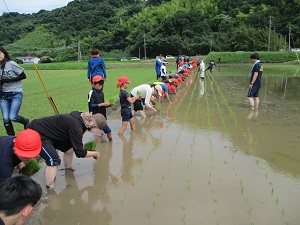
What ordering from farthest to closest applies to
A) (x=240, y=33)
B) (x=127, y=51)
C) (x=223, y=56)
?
1. (x=127, y=51)
2. (x=240, y=33)
3. (x=223, y=56)

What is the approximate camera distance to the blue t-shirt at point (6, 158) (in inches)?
110

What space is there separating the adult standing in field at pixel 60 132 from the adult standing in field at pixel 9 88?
1.49 m

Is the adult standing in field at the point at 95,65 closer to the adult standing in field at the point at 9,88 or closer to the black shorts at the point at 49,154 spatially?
Answer: the adult standing in field at the point at 9,88

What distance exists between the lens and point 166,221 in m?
3.13

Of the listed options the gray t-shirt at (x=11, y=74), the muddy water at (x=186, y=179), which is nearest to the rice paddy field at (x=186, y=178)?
the muddy water at (x=186, y=179)

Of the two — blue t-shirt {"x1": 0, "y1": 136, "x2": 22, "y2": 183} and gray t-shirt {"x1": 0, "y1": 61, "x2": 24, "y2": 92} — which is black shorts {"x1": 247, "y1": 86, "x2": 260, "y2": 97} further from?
blue t-shirt {"x1": 0, "y1": 136, "x2": 22, "y2": 183}

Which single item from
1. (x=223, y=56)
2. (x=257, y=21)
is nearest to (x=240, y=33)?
(x=257, y=21)

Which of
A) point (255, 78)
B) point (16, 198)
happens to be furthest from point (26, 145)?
point (255, 78)

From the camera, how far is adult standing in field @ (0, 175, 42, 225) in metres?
2.05

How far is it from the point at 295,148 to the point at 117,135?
344 cm

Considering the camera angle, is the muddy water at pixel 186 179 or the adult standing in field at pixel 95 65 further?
the adult standing in field at pixel 95 65

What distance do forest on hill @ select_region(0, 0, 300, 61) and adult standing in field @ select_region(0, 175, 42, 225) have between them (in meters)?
50.5

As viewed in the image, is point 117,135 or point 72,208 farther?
point 117,135

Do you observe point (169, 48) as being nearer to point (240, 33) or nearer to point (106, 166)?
point (240, 33)
